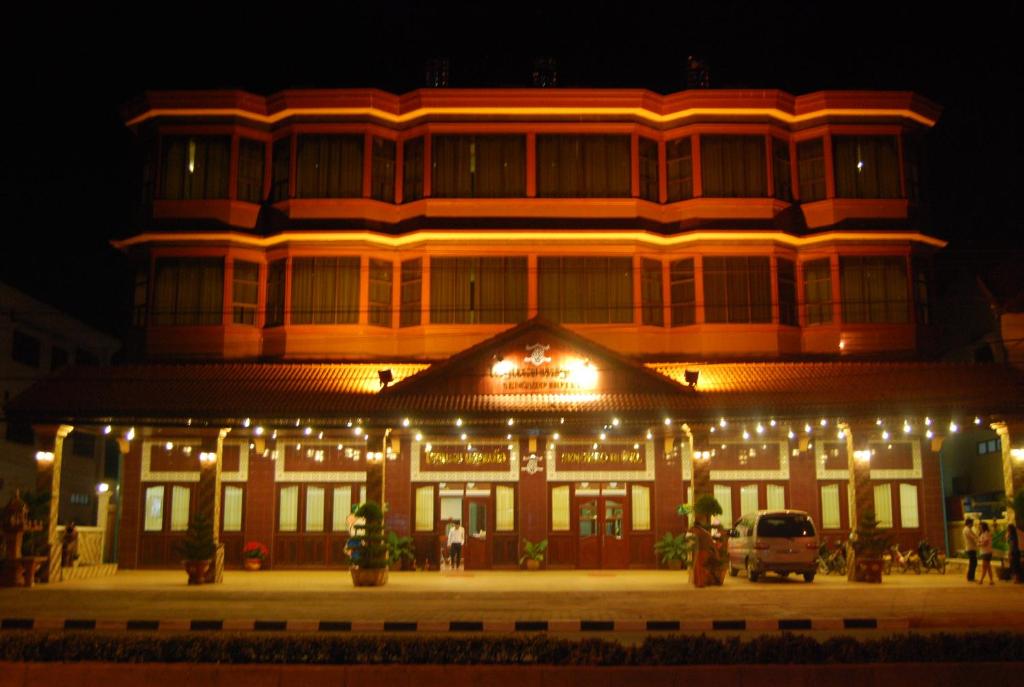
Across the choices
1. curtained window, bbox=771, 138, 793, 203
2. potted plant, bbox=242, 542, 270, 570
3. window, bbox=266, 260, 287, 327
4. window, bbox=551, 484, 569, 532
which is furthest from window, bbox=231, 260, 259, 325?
curtained window, bbox=771, 138, 793, 203

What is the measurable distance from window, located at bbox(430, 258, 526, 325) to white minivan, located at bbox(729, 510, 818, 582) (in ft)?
29.6

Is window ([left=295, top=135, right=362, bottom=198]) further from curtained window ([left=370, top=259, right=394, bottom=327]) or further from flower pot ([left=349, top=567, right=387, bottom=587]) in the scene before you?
flower pot ([left=349, top=567, right=387, bottom=587])

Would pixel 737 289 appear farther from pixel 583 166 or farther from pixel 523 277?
pixel 523 277

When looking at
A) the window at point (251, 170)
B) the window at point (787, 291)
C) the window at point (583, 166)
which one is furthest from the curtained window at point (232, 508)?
the window at point (787, 291)

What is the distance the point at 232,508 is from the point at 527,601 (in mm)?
13756

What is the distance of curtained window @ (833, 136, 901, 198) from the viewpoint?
104 feet

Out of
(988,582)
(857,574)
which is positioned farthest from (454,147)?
(988,582)

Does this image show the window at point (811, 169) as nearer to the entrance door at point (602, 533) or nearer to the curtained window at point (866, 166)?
the curtained window at point (866, 166)

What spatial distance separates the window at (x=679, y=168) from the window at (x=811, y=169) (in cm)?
355

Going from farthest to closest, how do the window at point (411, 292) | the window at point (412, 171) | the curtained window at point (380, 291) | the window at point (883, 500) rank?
the window at point (883, 500)
the window at point (412, 171)
the curtained window at point (380, 291)
the window at point (411, 292)

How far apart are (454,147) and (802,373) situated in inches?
487

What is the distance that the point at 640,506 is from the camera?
32062 millimetres

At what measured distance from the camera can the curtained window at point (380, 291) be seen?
1208 inches

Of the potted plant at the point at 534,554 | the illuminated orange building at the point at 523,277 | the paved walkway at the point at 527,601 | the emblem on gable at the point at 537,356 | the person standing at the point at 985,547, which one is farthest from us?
the potted plant at the point at 534,554
